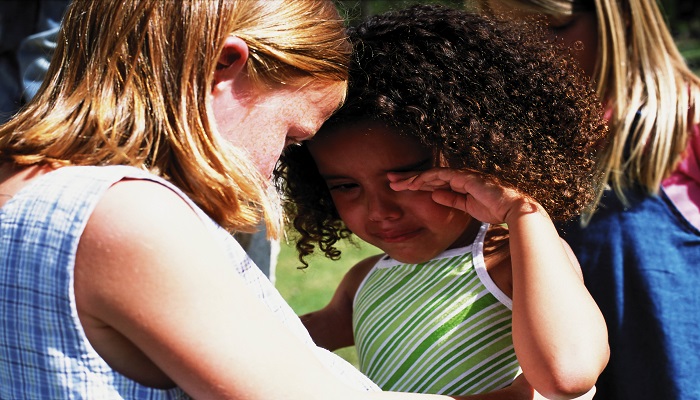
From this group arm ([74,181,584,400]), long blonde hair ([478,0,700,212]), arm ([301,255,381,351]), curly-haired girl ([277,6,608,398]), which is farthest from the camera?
long blonde hair ([478,0,700,212])

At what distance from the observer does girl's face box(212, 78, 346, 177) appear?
1.60 m

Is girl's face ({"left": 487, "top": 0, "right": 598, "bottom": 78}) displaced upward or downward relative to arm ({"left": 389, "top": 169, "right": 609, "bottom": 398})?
upward

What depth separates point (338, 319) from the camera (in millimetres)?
2607

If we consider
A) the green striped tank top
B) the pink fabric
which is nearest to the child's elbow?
the green striped tank top

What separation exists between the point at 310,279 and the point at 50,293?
4131 millimetres

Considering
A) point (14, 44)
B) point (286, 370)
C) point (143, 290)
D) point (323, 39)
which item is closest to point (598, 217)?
point (323, 39)

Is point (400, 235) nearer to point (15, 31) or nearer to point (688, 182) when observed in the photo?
point (688, 182)

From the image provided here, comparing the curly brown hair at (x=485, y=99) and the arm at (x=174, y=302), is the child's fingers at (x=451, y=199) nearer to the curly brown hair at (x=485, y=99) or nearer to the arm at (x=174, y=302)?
the curly brown hair at (x=485, y=99)

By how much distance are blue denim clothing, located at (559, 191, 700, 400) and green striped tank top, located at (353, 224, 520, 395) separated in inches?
37.4

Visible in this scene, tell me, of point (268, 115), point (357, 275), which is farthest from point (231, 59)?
point (357, 275)

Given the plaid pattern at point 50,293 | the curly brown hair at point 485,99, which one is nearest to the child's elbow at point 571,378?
the curly brown hair at point 485,99

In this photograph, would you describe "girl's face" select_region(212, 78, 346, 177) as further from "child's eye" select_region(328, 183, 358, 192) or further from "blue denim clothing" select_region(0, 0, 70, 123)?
"blue denim clothing" select_region(0, 0, 70, 123)

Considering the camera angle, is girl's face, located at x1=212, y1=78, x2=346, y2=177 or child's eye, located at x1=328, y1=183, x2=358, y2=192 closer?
girl's face, located at x1=212, y1=78, x2=346, y2=177

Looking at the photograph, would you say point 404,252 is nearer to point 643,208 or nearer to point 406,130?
point 406,130
